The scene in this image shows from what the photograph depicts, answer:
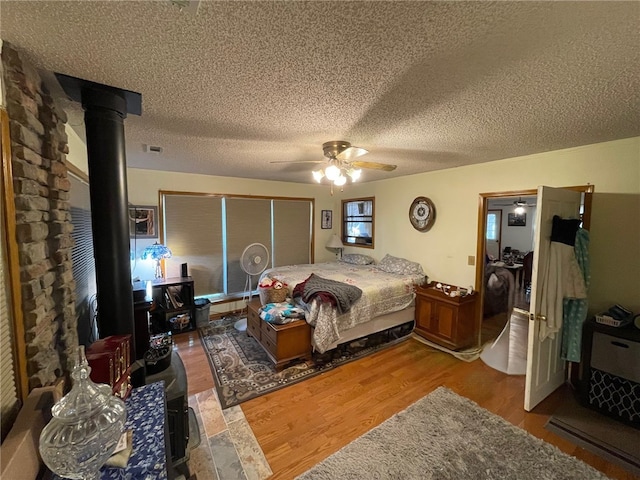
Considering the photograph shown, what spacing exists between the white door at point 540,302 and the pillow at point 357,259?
261 cm

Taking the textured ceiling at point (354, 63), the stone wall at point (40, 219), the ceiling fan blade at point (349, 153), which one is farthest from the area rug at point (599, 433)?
the stone wall at point (40, 219)

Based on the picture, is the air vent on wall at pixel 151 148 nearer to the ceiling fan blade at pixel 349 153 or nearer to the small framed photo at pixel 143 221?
the small framed photo at pixel 143 221

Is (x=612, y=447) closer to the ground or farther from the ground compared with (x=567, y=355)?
closer to the ground

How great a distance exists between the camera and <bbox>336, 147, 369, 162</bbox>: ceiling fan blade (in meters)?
2.18

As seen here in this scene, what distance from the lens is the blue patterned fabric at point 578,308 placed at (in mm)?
2236

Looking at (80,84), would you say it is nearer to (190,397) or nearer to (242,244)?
(190,397)

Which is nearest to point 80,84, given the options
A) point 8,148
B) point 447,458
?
point 8,148

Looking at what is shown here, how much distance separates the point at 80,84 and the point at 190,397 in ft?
7.93

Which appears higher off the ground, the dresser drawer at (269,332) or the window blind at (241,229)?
the window blind at (241,229)

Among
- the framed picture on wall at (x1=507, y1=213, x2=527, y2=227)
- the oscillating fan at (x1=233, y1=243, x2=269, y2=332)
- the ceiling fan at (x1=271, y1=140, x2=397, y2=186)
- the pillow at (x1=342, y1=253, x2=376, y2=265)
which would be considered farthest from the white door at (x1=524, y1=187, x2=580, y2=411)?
the framed picture on wall at (x1=507, y1=213, x2=527, y2=227)

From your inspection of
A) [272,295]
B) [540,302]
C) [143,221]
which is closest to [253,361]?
[272,295]

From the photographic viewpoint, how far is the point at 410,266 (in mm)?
3836

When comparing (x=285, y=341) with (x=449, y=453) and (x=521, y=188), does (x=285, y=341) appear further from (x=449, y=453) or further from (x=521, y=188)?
(x=521, y=188)

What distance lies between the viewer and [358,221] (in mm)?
5074
